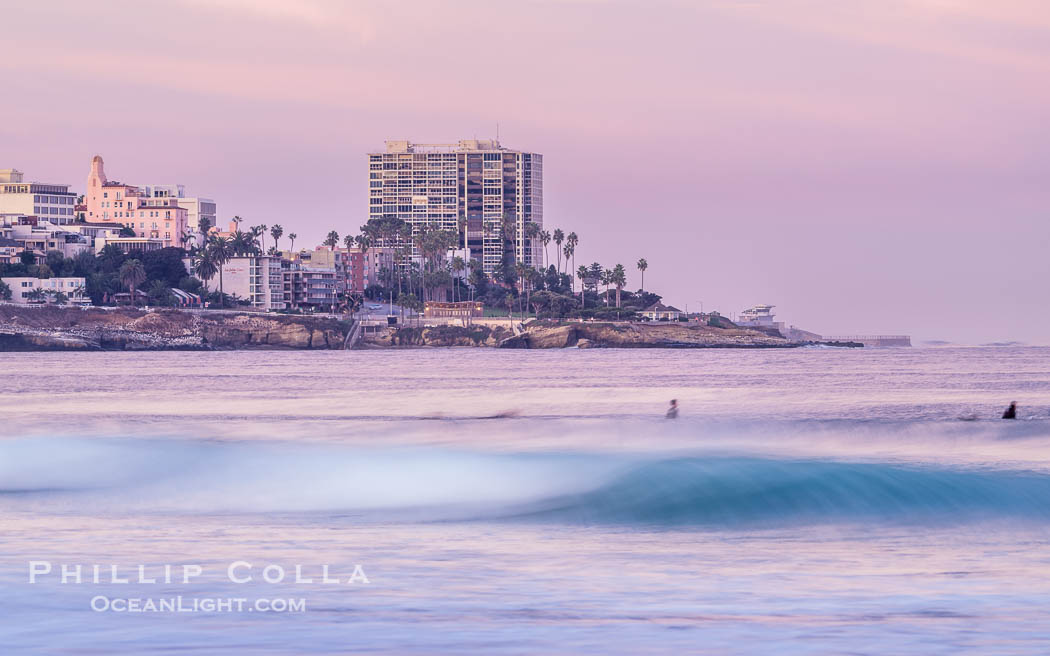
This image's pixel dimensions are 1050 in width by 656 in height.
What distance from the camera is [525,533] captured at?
22.1 meters

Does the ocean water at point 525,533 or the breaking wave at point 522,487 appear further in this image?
the breaking wave at point 522,487

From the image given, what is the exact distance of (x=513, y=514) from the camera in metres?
25.3

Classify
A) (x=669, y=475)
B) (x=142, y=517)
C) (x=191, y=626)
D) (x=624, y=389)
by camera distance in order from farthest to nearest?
(x=624, y=389) → (x=669, y=475) → (x=142, y=517) → (x=191, y=626)

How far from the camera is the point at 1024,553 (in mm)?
19906

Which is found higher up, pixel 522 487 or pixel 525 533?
pixel 525 533

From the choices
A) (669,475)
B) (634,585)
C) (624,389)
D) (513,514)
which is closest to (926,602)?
(634,585)

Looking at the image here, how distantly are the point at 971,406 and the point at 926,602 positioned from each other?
4836 centimetres

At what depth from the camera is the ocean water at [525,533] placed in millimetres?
13391

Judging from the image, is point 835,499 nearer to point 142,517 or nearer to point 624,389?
point 142,517

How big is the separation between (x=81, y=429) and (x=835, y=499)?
30.0m

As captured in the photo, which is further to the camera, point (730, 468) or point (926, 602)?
point (730, 468)

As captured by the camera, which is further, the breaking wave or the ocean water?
the breaking wave

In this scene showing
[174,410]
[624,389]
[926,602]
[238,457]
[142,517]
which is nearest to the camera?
[926,602]

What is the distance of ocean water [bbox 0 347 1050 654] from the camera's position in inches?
527
